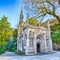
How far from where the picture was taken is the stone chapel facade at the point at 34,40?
69.8 feet

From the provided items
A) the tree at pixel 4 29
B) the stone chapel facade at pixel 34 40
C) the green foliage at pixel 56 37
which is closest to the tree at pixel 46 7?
the stone chapel facade at pixel 34 40

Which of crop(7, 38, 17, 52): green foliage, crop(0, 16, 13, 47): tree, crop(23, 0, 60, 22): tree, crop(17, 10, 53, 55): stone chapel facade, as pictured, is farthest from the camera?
crop(7, 38, 17, 52): green foliage

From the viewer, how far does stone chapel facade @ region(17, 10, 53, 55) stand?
69.8ft

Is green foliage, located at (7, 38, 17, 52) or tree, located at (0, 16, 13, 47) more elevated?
tree, located at (0, 16, 13, 47)

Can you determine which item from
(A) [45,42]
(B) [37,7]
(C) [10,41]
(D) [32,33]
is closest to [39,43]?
(A) [45,42]

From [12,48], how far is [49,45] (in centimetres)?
768

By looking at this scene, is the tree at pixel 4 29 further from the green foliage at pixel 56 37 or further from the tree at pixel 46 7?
the tree at pixel 46 7

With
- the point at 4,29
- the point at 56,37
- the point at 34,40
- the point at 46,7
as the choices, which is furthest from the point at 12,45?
the point at 46,7

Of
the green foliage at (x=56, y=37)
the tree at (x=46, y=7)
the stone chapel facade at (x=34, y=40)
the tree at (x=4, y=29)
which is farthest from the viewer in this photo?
the green foliage at (x=56, y=37)

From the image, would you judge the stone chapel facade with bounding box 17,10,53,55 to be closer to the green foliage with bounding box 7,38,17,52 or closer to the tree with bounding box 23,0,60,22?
the green foliage with bounding box 7,38,17,52

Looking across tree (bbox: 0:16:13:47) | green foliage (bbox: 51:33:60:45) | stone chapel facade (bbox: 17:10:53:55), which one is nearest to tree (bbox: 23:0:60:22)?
stone chapel facade (bbox: 17:10:53:55)

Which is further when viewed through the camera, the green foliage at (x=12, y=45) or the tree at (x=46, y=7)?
the green foliage at (x=12, y=45)

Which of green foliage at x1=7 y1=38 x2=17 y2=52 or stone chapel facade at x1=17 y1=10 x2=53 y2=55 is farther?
green foliage at x1=7 y1=38 x2=17 y2=52

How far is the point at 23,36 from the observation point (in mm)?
22750
